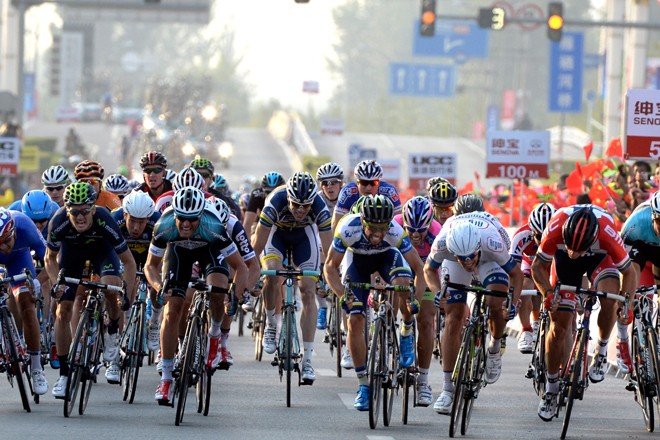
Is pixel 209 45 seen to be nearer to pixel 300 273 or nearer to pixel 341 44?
pixel 341 44

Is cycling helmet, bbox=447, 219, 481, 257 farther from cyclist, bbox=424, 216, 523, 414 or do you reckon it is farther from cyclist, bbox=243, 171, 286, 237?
cyclist, bbox=243, 171, 286, 237

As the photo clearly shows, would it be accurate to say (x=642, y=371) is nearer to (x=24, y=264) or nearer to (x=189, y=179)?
(x=189, y=179)

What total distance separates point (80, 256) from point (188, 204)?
1566 mm

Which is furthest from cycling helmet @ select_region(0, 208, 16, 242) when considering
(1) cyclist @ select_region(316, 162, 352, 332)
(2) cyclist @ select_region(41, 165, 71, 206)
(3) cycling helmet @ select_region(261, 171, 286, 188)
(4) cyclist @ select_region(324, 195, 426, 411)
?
(3) cycling helmet @ select_region(261, 171, 286, 188)

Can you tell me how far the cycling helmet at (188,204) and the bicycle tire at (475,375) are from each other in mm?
2196

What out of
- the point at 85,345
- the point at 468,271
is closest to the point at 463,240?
the point at 468,271

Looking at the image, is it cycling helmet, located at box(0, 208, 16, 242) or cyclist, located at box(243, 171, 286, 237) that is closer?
cycling helmet, located at box(0, 208, 16, 242)

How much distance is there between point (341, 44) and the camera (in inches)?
6511

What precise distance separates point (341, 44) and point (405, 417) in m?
153

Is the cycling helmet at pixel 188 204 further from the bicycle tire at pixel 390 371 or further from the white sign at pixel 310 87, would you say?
the white sign at pixel 310 87

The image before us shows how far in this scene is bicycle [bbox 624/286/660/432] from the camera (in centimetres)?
1305

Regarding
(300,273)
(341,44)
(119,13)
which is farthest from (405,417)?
(341,44)

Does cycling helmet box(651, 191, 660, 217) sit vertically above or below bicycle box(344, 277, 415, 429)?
above

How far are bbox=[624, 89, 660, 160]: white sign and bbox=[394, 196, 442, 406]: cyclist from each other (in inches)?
166
